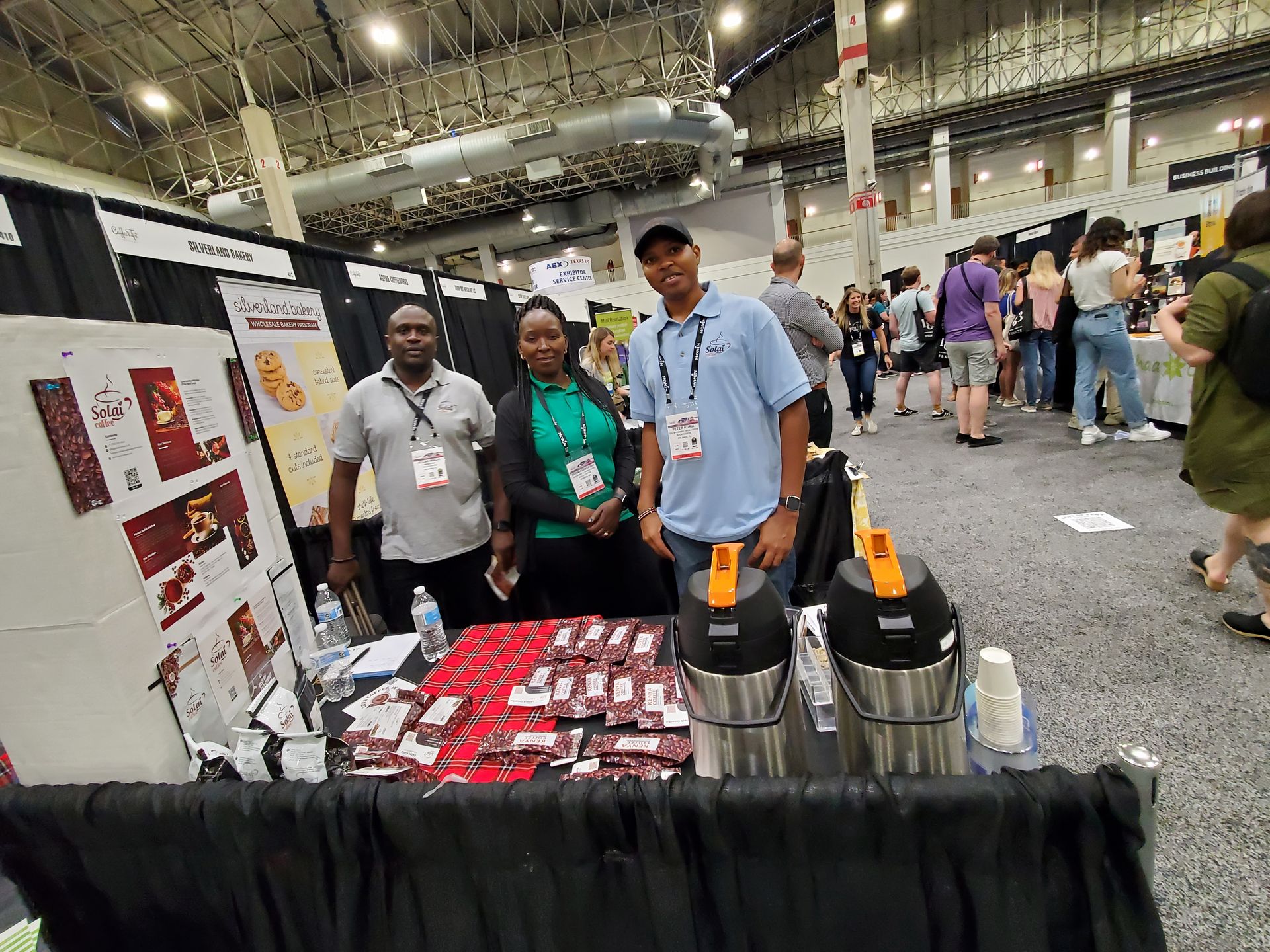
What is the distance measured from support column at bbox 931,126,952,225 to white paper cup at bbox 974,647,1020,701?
1635cm

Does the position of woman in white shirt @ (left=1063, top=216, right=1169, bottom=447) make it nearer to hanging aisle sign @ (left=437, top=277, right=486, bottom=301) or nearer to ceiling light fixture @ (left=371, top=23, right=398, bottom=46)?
hanging aisle sign @ (left=437, top=277, right=486, bottom=301)

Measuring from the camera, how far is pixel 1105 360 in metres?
3.89

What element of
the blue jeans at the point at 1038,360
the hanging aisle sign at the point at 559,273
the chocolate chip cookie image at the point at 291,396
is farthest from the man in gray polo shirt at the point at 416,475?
the hanging aisle sign at the point at 559,273

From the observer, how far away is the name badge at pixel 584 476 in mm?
1713

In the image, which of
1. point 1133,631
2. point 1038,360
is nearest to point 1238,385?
point 1133,631

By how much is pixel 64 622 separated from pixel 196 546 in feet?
0.62

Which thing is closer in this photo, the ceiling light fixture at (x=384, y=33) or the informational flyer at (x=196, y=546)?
the informational flyer at (x=196, y=546)

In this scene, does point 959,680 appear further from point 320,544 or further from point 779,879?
point 320,544

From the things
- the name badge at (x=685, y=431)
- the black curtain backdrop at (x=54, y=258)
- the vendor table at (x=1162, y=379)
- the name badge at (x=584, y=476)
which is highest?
the black curtain backdrop at (x=54, y=258)

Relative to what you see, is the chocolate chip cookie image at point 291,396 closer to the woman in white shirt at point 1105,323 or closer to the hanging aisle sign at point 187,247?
the hanging aisle sign at point 187,247

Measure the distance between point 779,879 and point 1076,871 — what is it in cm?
29

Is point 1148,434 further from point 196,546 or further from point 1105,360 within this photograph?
point 196,546

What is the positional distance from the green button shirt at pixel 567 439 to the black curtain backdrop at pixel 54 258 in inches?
55.4

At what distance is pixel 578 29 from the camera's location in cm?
905
